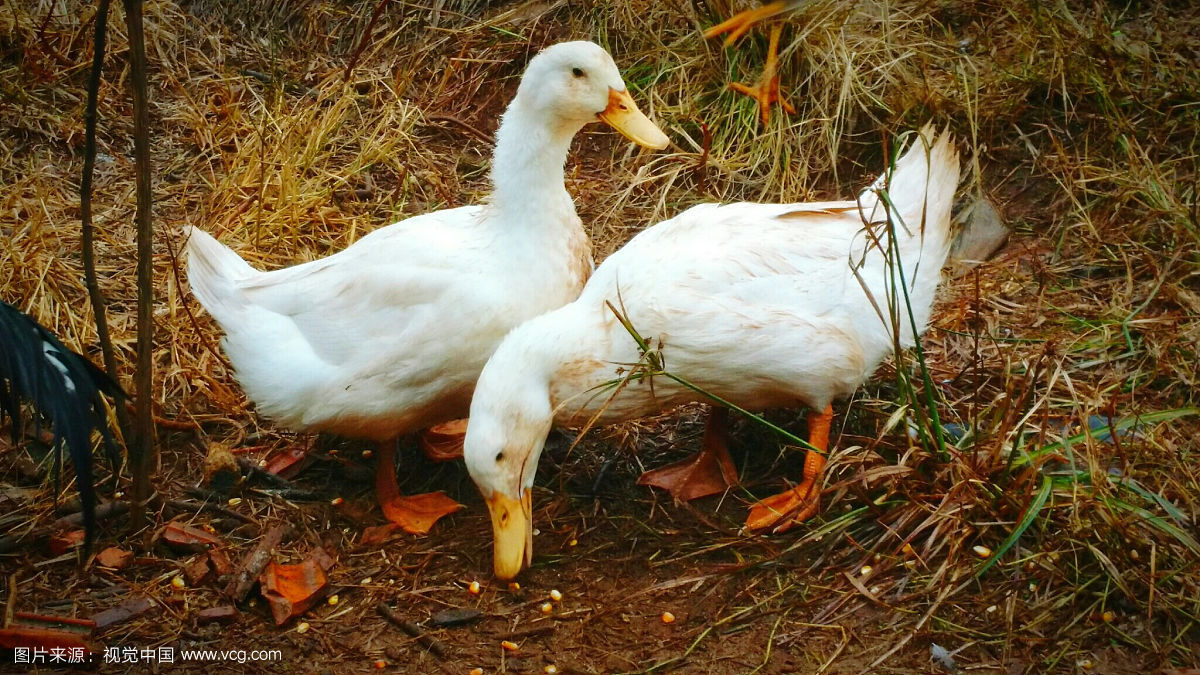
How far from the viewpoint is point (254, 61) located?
5.60m

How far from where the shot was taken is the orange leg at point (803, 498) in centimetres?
316

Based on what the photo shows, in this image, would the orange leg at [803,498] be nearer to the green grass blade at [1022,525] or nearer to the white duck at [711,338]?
the white duck at [711,338]

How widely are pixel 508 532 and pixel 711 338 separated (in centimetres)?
78

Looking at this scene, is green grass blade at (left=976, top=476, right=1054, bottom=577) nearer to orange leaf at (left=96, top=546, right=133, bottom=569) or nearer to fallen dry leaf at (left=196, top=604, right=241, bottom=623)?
fallen dry leaf at (left=196, top=604, right=241, bottom=623)

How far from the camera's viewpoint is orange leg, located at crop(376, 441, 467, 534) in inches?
134

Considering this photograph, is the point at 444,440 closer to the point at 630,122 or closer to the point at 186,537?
the point at 186,537

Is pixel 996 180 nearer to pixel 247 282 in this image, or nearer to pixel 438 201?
pixel 438 201

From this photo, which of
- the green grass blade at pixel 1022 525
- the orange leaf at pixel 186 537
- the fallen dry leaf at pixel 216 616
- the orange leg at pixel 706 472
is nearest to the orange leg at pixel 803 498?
the orange leg at pixel 706 472

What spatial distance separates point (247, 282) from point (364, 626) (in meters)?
1.25

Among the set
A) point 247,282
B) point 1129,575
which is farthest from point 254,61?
point 1129,575

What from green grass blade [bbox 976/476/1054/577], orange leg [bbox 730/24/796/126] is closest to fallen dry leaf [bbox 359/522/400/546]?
green grass blade [bbox 976/476/1054/577]

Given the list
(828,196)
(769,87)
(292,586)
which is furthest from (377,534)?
(769,87)

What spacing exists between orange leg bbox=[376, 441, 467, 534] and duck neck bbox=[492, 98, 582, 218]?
2.85 feet

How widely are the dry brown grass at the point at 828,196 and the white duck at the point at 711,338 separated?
22cm
